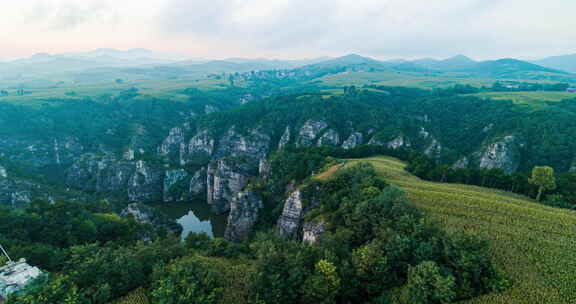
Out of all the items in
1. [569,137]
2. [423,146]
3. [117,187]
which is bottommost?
[117,187]

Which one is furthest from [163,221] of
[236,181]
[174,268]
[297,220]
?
[174,268]

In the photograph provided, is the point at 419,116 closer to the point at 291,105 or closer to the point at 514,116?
the point at 514,116

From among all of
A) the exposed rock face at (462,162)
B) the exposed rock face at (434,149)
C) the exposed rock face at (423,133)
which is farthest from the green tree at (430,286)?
the exposed rock face at (423,133)

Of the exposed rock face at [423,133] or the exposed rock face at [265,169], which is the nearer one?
the exposed rock face at [265,169]

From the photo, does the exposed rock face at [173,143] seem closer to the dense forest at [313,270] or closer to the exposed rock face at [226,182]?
the exposed rock face at [226,182]

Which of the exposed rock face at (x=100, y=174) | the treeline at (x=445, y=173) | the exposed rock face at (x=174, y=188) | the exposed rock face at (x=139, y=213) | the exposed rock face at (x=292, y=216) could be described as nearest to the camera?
the treeline at (x=445, y=173)

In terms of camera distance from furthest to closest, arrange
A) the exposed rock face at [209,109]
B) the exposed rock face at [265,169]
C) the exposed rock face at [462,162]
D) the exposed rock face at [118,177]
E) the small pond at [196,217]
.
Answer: the exposed rock face at [209,109] < the exposed rock face at [462,162] < the exposed rock face at [118,177] < the exposed rock face at [265,169] < the small pond at [196,217]

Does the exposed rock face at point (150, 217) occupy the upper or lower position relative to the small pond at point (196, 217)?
upper
